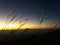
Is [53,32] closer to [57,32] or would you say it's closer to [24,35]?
[57,32]

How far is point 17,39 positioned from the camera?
96.3 inches

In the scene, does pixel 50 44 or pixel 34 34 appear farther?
pixel 34 34

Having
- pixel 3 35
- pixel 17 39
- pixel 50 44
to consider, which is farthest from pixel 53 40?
pixel 3 35

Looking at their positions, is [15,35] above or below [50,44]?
above

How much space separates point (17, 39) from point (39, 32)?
1.69ft

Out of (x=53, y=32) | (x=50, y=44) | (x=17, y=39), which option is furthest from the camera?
(x=17, y=39)

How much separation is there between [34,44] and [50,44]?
265 mm

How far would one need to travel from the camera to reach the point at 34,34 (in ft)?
6.95

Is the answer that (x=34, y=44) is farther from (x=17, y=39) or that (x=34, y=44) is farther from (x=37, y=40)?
(x=17, y=39)

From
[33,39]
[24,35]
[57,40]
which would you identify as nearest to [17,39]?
[24,35]

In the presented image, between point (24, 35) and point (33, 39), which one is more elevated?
point (24, 35)

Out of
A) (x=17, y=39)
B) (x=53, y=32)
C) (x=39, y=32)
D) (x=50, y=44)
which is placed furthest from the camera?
(x=17, y=39)

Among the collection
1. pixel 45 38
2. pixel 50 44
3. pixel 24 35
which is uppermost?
pixel 24 35

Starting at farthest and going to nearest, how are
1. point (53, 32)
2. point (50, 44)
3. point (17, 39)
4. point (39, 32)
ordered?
point (17, 39)
point (39, 32)
point (53, 32)
point (50, 44)
